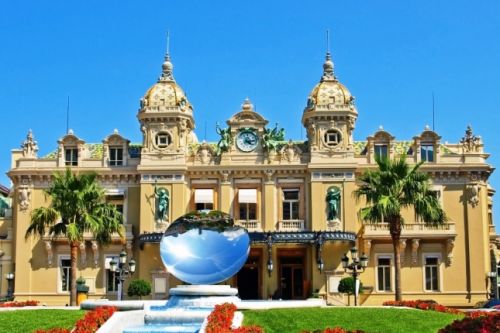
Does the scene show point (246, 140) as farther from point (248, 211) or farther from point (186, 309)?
point (186, 309)

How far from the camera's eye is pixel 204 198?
54875 mm

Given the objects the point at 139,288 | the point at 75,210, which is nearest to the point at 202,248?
the point at 75,210

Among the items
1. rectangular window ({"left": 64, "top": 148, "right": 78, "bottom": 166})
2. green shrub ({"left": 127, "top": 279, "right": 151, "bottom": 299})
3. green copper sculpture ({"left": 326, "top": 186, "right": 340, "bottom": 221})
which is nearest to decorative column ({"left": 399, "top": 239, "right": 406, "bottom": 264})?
green copper sculpture ({"left": 326, "top": 186, "right": 340, "bottom": 221})

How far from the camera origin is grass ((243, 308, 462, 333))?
28.0m

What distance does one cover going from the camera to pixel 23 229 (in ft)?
182

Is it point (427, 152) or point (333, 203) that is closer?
point (333, 203)

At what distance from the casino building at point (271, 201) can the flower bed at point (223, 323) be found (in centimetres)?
2451

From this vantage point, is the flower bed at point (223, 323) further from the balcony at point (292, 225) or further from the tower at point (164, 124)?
→ the tower at point (164, 124)

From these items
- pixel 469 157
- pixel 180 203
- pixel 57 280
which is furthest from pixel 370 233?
pixel 57 280

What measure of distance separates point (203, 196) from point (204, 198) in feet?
0.53

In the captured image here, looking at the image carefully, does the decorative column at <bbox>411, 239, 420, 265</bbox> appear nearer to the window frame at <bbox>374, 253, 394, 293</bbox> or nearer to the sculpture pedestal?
the window frame at <bbox>374, 253, 394, 293</bbox>

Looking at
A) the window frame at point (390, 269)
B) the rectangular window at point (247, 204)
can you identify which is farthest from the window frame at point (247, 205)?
the window frame at point (390, 269)

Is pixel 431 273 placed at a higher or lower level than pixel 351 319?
higher

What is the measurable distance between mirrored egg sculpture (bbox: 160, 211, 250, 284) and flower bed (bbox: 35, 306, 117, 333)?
3057mm
